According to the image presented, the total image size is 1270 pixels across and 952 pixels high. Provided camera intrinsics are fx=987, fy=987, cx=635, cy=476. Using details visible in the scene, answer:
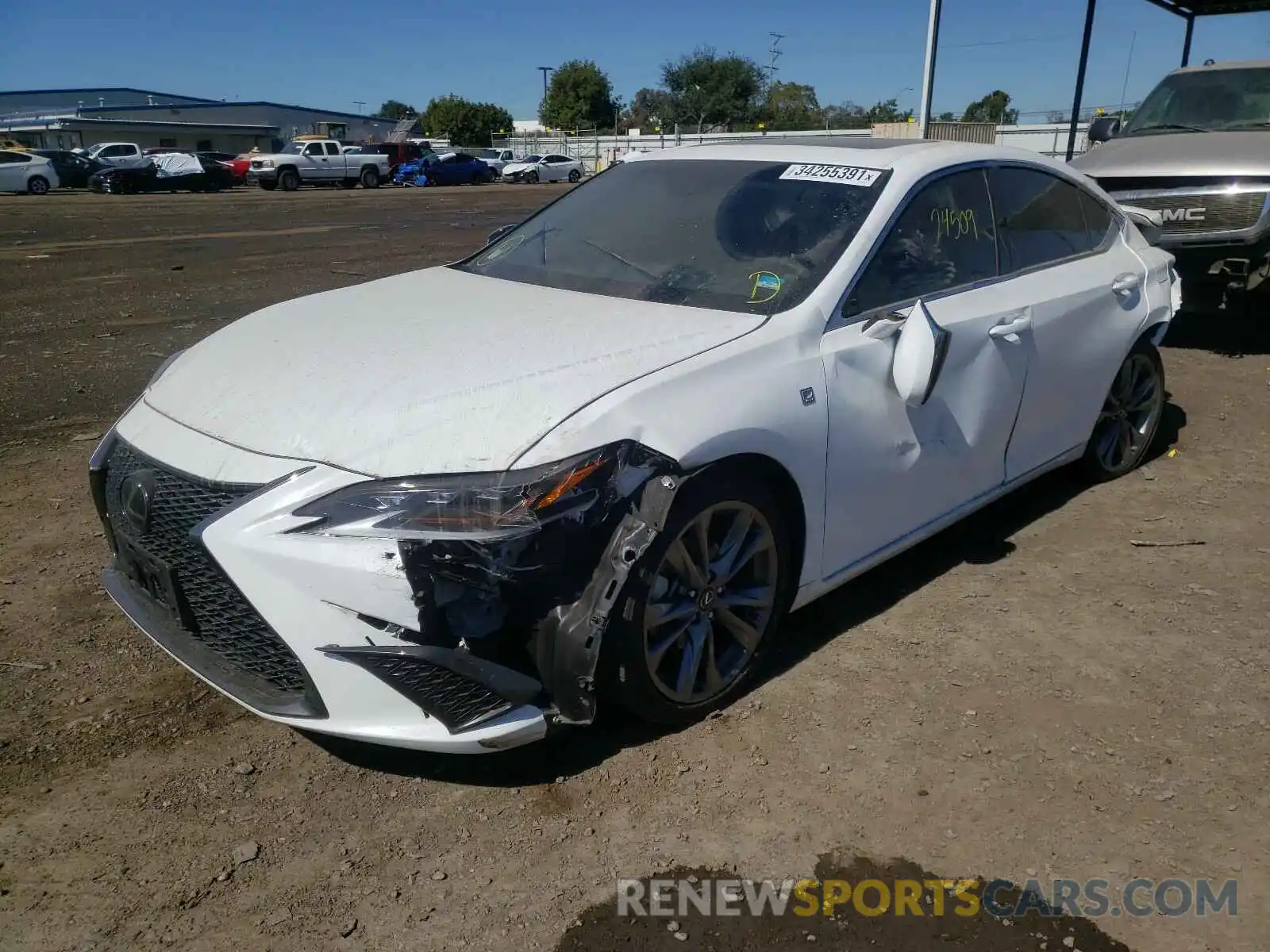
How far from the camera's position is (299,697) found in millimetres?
2566

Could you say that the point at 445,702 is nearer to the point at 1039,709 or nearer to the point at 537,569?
the point at 537,569

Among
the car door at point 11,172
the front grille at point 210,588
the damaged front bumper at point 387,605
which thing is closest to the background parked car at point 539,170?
the car door at point 11,172

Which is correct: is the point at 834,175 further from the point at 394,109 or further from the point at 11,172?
the point at 394,109

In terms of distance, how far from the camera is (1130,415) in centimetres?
506

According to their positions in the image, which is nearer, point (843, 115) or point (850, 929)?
point (850, 929)

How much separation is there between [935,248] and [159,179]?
35.2 m

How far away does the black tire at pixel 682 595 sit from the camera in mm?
2619

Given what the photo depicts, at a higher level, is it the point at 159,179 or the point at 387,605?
the point at 159,179

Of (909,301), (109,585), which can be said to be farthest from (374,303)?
(909,301)

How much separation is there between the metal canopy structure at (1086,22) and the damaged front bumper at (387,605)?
10617mm

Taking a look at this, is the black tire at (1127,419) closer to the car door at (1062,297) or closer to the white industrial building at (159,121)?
the car door at (1062,297)

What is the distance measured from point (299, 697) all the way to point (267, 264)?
11571 mm

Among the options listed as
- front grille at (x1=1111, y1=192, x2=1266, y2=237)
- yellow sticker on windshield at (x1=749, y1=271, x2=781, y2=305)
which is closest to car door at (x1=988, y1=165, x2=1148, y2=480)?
yellow sticker on windshield at (x1=749, y1=271, x2=781, y2=305)

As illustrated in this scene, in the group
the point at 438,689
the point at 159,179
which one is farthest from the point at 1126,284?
the point at 159,179
